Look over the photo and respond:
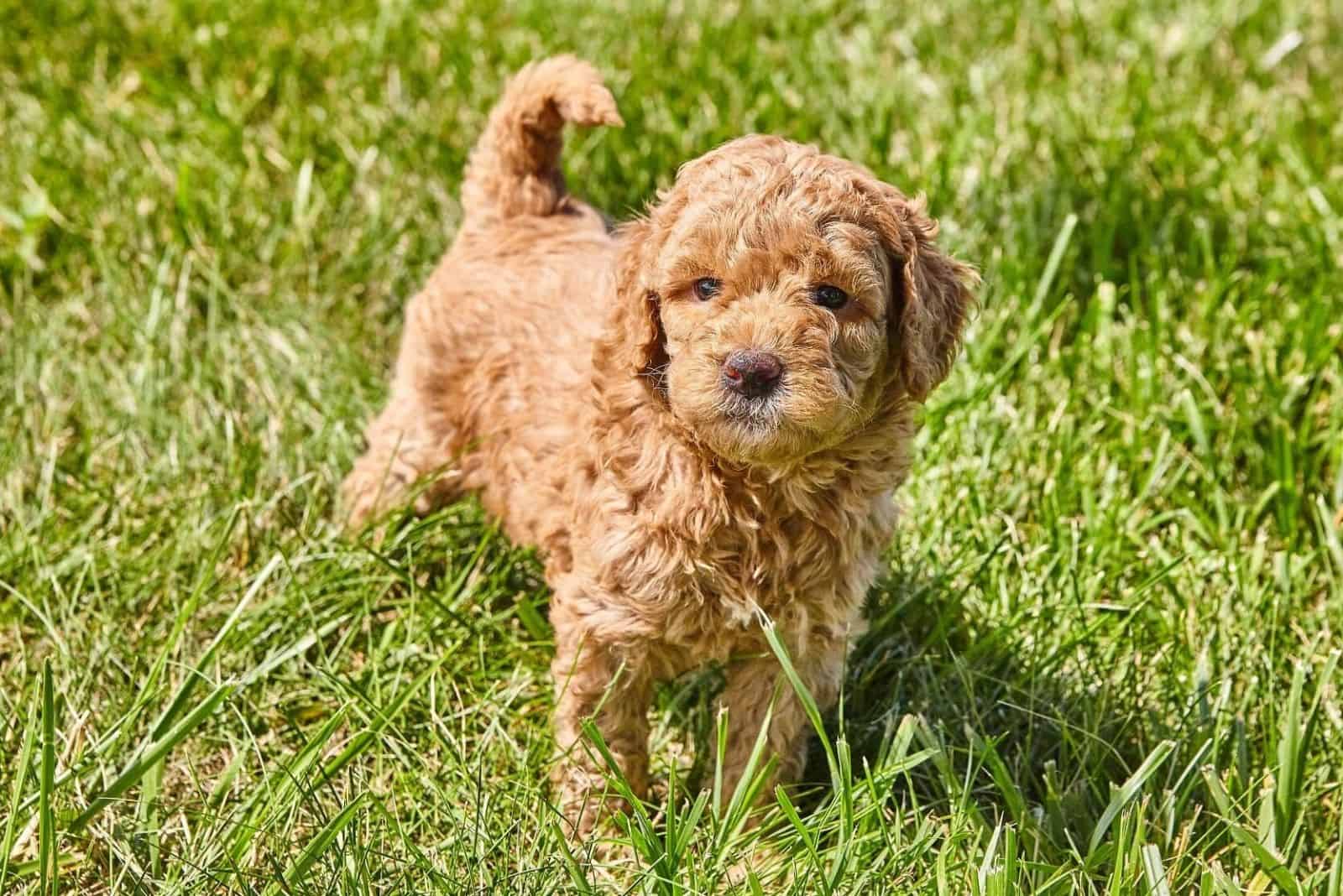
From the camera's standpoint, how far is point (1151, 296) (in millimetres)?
5340

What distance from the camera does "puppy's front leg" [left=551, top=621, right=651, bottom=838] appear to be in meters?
3.67

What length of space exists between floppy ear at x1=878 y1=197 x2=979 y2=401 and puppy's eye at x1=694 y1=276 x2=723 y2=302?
1.27ft

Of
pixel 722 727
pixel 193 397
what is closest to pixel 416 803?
pixel 722 727

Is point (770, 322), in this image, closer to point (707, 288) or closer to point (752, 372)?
point (752, 372)

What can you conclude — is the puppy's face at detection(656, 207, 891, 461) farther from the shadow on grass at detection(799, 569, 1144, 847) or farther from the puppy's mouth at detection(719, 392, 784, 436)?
the shadow on grass at detection(799, 569, 1144, 847)

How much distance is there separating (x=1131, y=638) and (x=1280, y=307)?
176cm

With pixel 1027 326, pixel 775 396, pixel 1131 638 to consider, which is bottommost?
pixel 1131 638

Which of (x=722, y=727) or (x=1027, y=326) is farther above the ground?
(x=1027, y=326)

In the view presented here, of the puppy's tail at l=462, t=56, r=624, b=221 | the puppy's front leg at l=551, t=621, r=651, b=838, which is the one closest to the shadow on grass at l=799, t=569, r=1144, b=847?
the puppy's front leg at l=551, t=621, r=651, b=838

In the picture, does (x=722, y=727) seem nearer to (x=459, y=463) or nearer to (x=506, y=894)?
(x=506, y=894)

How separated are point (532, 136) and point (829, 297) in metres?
1.42

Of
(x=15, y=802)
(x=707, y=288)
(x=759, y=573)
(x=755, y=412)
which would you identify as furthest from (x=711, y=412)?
(x=15, y=802)

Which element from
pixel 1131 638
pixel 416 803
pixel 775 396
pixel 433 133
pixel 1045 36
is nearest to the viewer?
pixel 775 396

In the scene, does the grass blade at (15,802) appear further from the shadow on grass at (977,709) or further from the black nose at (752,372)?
the shadow on grass at (977,709)
